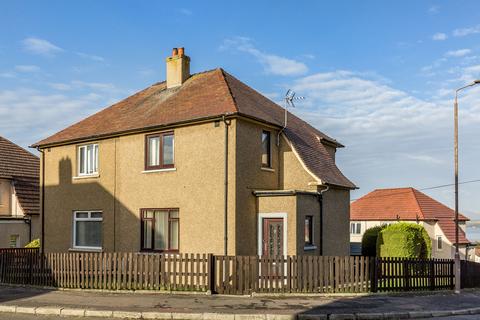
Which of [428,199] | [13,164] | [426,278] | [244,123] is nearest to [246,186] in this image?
[244,123]

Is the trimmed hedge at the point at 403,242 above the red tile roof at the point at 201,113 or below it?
below

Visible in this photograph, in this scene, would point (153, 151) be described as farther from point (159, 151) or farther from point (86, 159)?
point (86, 159)

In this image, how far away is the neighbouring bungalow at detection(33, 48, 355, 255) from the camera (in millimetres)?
17500

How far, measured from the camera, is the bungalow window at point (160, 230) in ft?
61.0

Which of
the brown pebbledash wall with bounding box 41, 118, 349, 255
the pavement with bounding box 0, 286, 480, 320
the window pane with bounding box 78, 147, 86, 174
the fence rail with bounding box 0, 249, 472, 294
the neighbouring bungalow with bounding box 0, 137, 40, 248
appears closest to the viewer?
the pavement with bounding box 0, 286, 480, 320

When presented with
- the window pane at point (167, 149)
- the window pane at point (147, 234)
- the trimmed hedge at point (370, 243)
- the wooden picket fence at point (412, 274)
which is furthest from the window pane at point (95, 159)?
the trimmed hedge at point (370, 243)

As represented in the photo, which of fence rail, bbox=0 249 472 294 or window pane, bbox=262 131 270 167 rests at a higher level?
window pane, bbox=262 131 270 167

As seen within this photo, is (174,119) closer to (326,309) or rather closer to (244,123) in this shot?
(244,123)

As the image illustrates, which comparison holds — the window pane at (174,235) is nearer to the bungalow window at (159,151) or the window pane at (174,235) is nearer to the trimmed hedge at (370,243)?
the bungalow window at (159,151)

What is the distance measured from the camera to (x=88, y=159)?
2180 centimetres

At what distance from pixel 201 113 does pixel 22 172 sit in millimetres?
17707

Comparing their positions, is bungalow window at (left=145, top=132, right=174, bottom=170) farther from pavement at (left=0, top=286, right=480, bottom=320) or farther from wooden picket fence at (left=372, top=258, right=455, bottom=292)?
wooden picket fence at (left=372, top=258, right=455, bottom=292)

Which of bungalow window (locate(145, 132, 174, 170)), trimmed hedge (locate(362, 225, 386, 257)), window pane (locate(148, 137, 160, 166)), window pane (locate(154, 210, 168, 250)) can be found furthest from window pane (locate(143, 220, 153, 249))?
trimmed hedge (locate(362, 225, 386, 257))

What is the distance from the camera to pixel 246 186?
58.5ft
